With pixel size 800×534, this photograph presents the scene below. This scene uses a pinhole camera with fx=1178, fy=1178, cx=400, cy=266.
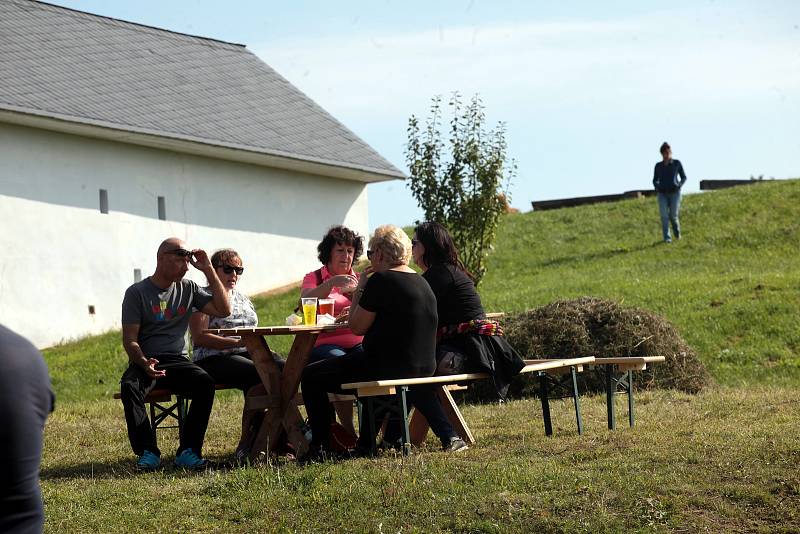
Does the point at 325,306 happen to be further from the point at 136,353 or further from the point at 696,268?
the point at 696,268

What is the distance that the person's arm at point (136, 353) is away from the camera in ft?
27.3

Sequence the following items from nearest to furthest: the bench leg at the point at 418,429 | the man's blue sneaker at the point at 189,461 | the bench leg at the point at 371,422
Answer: the bench leg at the point at 371,422 < the man's blue sneaker at the point at 189,461 < the bench leg at the point at 418,429

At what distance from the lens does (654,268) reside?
22.6 metres

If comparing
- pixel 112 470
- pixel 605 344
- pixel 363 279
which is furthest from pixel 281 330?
pixel 605 344

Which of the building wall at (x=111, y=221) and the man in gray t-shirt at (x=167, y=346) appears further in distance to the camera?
the building wall at (x=111, y=221)

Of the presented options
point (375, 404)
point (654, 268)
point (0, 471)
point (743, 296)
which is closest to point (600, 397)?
point (375, 404)

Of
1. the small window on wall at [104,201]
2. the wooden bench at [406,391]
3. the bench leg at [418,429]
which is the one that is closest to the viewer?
the wooden bench at [406,391]

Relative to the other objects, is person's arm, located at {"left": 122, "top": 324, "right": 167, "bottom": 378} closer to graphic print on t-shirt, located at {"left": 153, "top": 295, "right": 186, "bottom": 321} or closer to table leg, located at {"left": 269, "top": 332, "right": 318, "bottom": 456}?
graphic print on t-shirt, located at {"left": 153, "top": 295, "right": 186, "bottom": 321}

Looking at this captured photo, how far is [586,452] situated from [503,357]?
1181 millimetres

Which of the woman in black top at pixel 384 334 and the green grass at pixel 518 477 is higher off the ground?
the woman in black top at pixel 384 334

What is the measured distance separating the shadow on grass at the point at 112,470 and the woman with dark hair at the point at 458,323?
1.74 metres

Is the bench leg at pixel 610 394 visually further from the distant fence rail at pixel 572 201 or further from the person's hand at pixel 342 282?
the distant fence rail at pixel 572 201

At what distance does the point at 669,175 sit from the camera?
2355 centimetres

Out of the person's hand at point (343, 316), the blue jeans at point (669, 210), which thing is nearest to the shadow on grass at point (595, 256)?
the blue jeans at point (669, 210)
